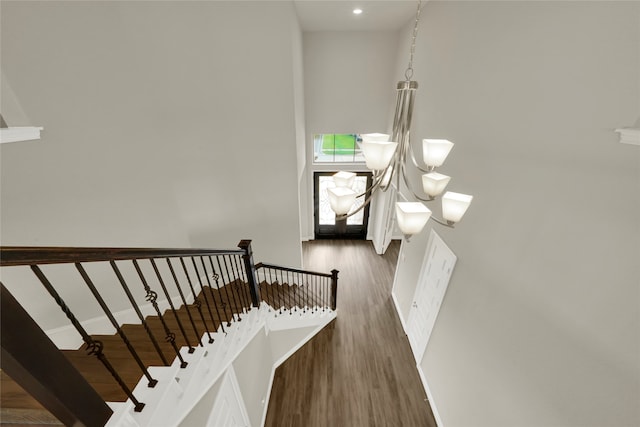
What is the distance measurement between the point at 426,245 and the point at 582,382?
83.7 inches

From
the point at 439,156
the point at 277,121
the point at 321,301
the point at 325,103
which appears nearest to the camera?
the point at 439,156

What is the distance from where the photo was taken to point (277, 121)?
3.55 metres

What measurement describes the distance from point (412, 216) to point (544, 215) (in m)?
0.94

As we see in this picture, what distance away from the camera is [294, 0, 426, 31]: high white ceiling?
11.6ft

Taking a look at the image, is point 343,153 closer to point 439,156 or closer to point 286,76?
point 286,76

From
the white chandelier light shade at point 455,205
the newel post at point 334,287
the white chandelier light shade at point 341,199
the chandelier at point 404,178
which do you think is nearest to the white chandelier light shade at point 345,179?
the chandelier at point 404,178

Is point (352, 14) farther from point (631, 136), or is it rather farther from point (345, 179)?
point (631, 136)

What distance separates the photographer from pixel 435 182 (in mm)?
1631

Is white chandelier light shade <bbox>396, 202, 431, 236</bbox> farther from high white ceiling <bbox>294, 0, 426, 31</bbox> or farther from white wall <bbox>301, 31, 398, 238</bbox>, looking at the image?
white wall <bbox>301, 31, 398, 238</bbox>

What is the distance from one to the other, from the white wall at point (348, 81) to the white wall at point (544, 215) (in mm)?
2332

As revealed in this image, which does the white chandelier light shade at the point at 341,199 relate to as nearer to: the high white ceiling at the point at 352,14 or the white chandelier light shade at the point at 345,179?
the white chandelier light shade at the point at 345,179

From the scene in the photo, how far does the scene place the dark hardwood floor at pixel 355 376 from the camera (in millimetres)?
3221

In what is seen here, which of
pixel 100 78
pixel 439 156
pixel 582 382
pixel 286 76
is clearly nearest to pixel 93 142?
pixel 100 78

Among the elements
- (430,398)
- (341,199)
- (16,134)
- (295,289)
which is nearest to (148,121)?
(16,134)
